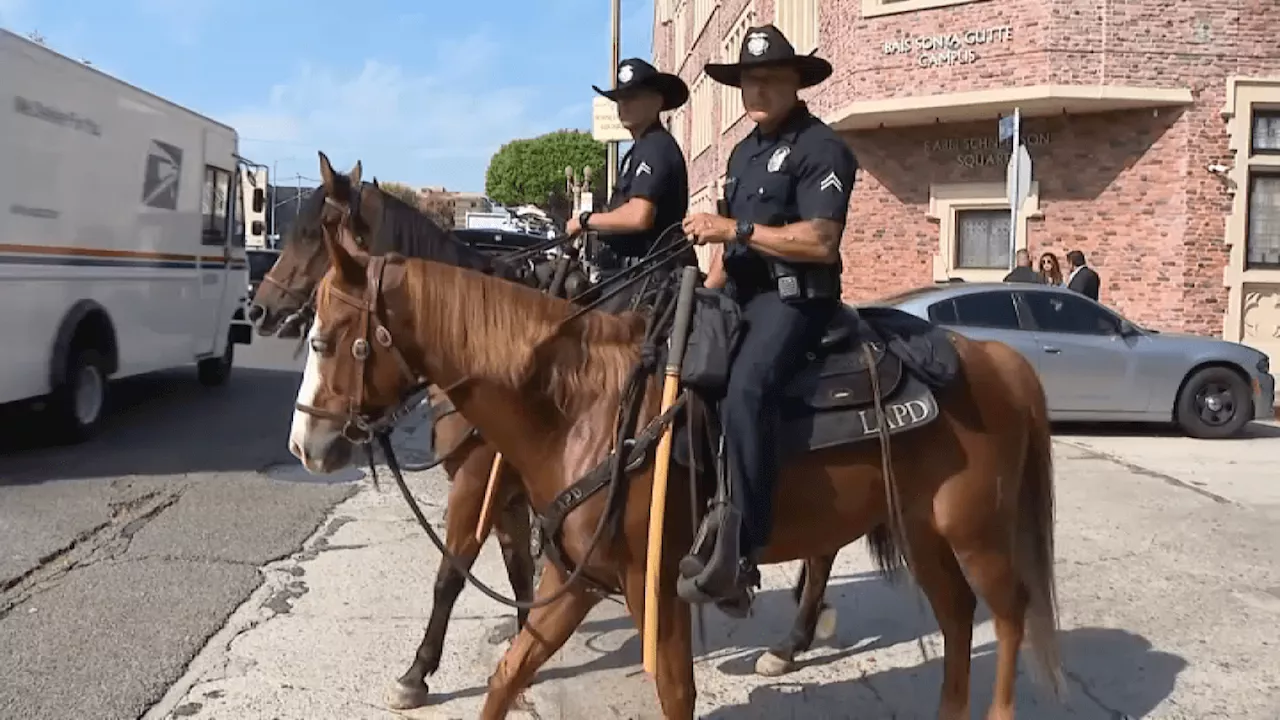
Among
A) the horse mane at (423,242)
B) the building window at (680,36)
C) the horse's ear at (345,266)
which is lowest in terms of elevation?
the horse's ear at (345,266)

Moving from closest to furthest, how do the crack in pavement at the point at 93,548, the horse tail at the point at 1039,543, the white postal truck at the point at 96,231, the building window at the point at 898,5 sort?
the horse tail at the point at 1039,543 < the crack in pavement at the point at 93,548 < the white postal truck at the point at 96,231 < the building window at the point at 898,5

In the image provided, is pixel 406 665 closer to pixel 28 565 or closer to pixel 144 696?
pixel 144 696

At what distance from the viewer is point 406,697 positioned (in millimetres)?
4492

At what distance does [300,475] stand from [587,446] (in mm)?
6161

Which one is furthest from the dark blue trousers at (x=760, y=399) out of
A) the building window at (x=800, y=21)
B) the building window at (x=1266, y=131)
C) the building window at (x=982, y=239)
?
the building window at (x=800, y=21)

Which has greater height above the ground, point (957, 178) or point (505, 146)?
point (505, 146)

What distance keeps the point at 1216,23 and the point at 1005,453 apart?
15.5m

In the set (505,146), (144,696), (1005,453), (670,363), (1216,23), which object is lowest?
(144,696)

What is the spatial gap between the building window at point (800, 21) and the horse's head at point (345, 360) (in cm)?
1862

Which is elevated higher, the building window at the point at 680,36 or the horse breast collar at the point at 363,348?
the building window at the point at 680,36

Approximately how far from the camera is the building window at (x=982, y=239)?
61.4 ft

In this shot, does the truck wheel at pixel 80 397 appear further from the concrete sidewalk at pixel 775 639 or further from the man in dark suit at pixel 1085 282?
the man in dark suit at pixel 1085 282

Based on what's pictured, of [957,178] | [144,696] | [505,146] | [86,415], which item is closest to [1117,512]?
[144,696]

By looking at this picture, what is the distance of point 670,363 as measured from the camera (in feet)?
11.6
